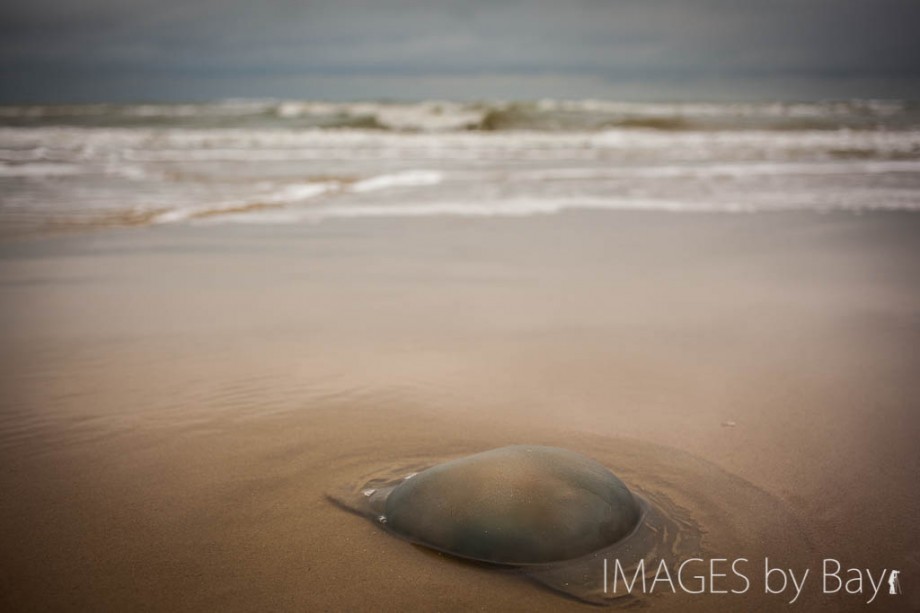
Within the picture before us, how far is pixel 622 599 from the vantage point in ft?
5.35

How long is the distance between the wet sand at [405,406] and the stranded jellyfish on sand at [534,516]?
70 mm

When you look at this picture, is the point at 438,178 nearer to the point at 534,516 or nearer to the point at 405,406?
the point at 405,406

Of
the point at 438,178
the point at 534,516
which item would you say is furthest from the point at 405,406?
the point at 438,178

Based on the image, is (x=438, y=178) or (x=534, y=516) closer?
(x=534, y=516)

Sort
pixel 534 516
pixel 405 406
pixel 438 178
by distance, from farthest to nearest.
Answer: pixel 438 178 < pixel 405 406 < pixel 534 516

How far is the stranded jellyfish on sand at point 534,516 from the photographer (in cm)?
172

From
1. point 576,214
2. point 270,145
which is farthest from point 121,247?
point 270,145

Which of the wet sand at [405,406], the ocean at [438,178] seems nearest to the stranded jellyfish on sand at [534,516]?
A: the wet sand at [405,406]

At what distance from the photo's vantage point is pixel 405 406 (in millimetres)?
2689

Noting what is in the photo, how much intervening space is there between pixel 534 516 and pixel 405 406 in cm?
102

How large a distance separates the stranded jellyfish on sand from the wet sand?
70mm

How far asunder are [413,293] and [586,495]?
8.41 ft

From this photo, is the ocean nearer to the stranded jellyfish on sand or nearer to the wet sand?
the wet sand

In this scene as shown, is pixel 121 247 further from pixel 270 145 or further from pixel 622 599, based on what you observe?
pixel 270 145
